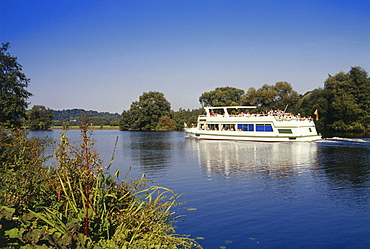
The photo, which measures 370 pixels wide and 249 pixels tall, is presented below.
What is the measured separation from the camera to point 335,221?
1019 cm

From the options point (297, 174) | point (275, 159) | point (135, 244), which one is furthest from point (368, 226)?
point (275, 159)

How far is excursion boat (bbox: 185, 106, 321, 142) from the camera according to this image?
4019cm

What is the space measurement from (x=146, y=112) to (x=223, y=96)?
2053 centimetres

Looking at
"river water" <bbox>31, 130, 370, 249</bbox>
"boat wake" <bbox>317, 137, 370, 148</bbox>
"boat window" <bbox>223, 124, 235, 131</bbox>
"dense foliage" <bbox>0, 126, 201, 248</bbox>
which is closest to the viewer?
"dense foliage" <bbox>0, 126, 201, 248</bbox>

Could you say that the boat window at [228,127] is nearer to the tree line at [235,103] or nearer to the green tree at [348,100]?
the tree line at [235,103]

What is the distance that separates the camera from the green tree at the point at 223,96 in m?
85.4

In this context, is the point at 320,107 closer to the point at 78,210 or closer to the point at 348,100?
the point at 348,100

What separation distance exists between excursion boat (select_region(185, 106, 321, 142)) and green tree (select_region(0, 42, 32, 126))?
2368 centimetres

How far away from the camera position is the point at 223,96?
85.1 m

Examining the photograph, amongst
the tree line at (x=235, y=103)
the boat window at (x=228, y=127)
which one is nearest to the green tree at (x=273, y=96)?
the tree line at (x=235, y=103)

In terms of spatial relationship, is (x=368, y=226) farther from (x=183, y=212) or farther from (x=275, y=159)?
(x=275, y=159)

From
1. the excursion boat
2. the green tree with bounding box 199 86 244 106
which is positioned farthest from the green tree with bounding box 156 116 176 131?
the excursion boat

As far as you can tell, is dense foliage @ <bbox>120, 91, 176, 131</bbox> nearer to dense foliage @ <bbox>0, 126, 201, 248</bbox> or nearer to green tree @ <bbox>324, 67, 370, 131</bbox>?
green tree @ <bbox>324, 67, 370, 131</bbox>

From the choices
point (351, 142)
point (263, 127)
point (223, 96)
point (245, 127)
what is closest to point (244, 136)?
point (245, 127)
